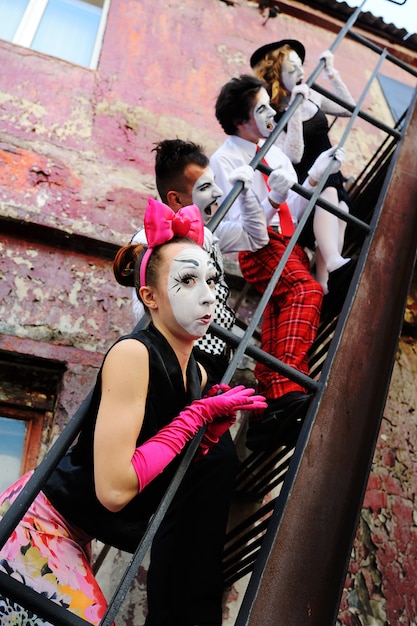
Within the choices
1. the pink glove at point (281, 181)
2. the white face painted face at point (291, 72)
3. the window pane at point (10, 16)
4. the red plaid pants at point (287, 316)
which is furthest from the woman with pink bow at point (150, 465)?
the window pane at point (10, 16)

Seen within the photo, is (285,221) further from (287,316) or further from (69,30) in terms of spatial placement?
(69,30)

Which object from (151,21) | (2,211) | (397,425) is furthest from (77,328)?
(151,21)

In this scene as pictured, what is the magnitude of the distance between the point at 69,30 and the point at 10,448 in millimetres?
3561

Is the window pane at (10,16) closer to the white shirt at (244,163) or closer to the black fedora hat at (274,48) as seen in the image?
the black fedora hat at (274,48)

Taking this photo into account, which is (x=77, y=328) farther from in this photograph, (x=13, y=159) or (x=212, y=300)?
(x=212, y=300)

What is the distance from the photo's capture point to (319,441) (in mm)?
1822

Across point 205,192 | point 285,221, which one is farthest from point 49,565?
point 285,221

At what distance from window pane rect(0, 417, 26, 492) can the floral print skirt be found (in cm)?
118

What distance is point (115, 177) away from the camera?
12.0 feet

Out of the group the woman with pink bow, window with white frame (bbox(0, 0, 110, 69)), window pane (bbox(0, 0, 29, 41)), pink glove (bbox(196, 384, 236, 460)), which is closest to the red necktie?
the woman with pink bow

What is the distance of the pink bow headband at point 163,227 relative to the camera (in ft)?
5.58

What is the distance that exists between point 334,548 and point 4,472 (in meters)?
1.70

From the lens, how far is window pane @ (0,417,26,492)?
264 centimetres

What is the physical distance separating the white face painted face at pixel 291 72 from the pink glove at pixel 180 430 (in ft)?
7.70
